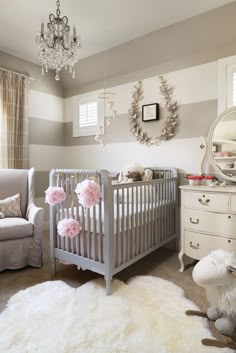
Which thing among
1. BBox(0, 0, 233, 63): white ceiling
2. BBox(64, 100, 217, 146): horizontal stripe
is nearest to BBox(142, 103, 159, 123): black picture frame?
BBox(64, 100, 217, 146): horizontal stripe

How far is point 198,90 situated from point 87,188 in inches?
73.6

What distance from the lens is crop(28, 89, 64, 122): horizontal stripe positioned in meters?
3.58

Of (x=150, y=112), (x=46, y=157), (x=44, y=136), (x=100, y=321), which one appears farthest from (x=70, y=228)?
(x=44, y=136)

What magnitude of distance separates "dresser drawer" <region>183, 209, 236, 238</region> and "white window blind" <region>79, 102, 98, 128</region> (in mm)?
2138

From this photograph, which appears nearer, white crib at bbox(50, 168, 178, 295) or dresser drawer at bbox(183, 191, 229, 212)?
white crib at bbox(50, 168, 178, 295)

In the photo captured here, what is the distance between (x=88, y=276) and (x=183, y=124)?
2.01 metres

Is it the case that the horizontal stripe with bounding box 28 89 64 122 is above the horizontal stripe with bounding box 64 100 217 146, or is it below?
above

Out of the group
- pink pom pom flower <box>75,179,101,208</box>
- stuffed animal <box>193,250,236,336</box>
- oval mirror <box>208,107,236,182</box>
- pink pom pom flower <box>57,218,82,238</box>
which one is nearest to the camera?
stuffed animal <box>193,250,236,336</box>

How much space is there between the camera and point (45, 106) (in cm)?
377

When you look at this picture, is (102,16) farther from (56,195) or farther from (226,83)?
(56,195)

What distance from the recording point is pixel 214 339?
138cm

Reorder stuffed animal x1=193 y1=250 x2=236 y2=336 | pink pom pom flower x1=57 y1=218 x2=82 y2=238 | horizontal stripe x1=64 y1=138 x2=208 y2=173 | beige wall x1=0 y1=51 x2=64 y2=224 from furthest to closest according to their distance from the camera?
beige wall x1=0 y1=51 x2=64 y2=224 → horizontal stripe x1=64 y1=138 x2=208 y2=173 → pink pom pom flower x1=57 y1=218 x2=82 y2=238 → stuffed animal x1=193 y1=250 x2=236 y2=336

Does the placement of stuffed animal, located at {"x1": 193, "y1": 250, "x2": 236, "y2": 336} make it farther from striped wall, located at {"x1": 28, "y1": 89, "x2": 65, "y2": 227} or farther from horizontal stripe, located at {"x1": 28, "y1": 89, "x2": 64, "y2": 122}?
horizontal stripe, located at {"x1": 28, "y1": 89, "x2": 64, "y2": 122}

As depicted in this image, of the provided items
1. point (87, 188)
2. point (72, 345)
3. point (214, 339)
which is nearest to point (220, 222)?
point (214, 339)
